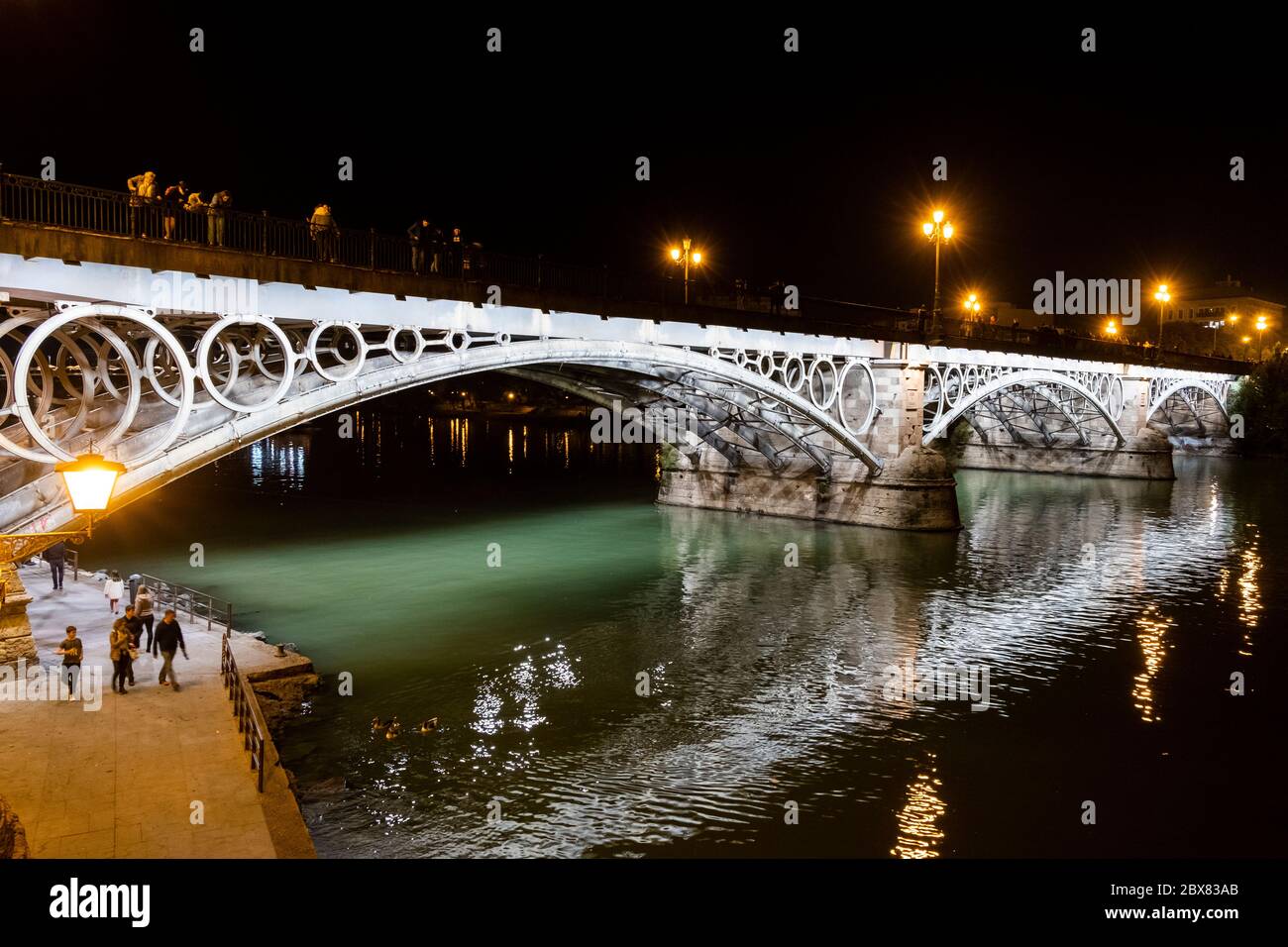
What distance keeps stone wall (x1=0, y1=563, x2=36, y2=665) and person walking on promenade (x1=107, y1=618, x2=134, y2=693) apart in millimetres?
1580

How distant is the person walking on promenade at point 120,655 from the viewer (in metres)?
11.1

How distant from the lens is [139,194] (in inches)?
521

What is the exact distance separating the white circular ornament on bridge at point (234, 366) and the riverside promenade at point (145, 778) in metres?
3.72

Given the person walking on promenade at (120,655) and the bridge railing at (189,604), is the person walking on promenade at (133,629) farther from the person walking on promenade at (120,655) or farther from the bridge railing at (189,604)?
the bridge railing at (189,604)

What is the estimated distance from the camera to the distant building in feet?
333

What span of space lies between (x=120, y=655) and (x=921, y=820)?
9.10 m

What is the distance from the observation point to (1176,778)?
10906 mm
